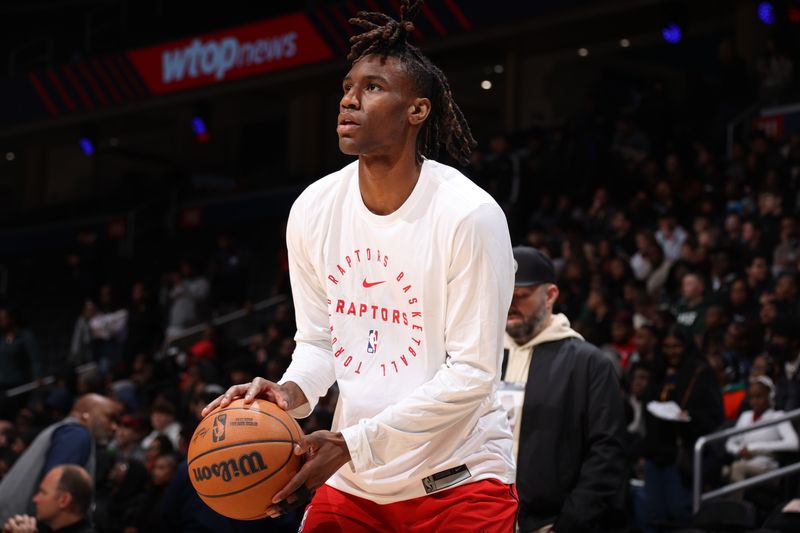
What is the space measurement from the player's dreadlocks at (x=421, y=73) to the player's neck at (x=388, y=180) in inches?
3.8

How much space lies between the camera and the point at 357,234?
3191 millimetres

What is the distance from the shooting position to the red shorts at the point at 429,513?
3.01 m

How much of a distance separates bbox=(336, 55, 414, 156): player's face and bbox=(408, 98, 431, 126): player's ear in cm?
3

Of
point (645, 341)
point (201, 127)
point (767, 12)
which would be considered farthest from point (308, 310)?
point (201, 127)

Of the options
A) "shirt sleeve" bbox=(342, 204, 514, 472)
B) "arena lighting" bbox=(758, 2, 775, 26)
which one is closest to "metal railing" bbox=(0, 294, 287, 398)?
"arena lighting" bbox=(758, 2, 775, 26)

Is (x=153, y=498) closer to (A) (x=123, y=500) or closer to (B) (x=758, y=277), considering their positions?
(A) (x=123, y=500)

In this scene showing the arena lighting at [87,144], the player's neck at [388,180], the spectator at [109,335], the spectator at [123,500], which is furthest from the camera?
the arena lighting at [87,144]

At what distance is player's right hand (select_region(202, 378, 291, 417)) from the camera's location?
2953 millimetres

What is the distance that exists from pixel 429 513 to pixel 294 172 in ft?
60.6

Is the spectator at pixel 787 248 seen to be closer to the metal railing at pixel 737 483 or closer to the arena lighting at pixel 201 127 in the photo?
the metal railing at pixel 737 483

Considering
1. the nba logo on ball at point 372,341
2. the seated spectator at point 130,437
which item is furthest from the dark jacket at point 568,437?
the seated spectator at point 130,437

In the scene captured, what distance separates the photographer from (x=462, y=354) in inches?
117

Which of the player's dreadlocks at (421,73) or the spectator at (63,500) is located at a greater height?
the player's dreadlocks at (421,73)

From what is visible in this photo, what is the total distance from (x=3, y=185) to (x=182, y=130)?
5395 millimetres
